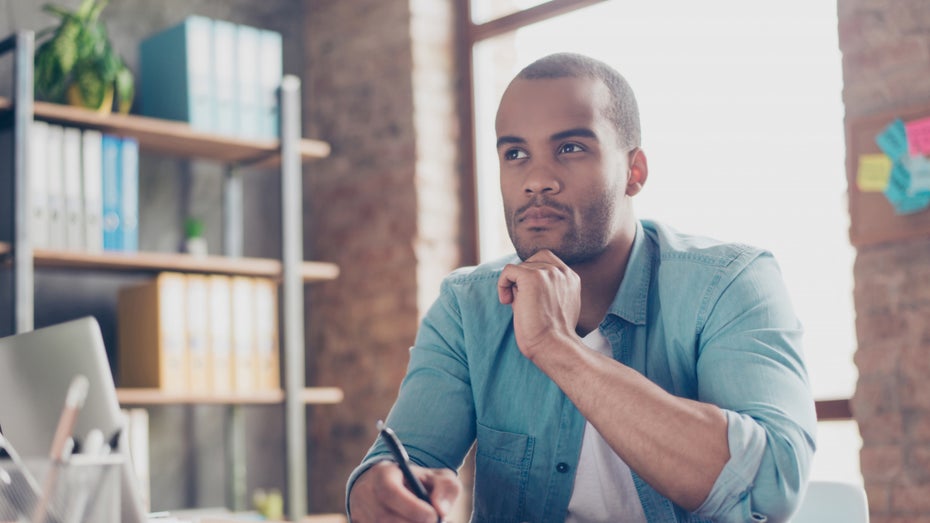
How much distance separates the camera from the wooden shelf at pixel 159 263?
117 inches

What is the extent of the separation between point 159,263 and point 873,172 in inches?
76.4

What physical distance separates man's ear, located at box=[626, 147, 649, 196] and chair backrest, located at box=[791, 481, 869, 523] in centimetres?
53

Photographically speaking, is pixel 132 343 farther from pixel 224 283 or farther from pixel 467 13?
pixel 467 13

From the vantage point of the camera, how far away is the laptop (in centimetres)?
119

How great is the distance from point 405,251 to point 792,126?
4.36 ft

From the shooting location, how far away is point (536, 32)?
376 cm

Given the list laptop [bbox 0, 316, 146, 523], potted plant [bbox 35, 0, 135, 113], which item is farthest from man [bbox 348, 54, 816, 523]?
potted plant [bbox 35, 0, 135, 113]

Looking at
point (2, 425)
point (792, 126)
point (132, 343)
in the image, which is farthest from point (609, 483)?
point (132, 343)

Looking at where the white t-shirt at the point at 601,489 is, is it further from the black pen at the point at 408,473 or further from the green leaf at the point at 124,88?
the green leaf at the point at 124,88

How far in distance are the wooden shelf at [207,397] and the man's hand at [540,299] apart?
167cm

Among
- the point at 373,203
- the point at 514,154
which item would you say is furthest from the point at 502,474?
the point at 373,203

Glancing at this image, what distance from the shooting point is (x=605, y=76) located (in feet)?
5.51

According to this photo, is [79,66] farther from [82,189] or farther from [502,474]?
[502,474]

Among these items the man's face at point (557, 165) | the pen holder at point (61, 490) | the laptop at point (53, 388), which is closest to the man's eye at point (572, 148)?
the man's face at point (557, 165)
